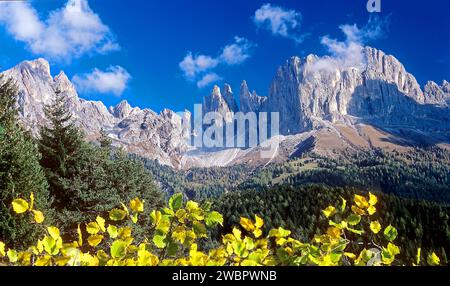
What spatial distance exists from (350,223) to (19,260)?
329 centimetres

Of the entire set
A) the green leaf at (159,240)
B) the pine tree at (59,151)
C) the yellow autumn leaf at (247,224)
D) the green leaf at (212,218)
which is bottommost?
the green leaf at (159,240)

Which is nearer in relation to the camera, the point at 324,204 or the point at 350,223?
the point at 350,223

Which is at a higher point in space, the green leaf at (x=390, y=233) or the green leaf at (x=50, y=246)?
the green leaf at (x=390, y=233)

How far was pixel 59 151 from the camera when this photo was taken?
44.3m

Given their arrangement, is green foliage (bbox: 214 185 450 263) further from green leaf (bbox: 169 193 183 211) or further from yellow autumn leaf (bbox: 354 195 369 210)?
green leaf (bbox: 169 193 183 211)

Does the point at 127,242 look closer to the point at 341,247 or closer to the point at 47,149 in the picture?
the point at 341,247

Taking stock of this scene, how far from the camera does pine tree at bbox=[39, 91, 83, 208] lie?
1710 inches

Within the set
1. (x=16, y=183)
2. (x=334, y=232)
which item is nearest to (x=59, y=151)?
(x=16, y=183)

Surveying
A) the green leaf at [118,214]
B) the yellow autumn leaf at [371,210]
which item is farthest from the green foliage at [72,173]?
the yellow autumn leaf at [371,210]

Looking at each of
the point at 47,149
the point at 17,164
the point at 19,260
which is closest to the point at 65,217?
the point at 47,149

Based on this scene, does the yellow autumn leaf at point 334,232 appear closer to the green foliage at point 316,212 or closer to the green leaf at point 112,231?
the green leaf at point 112,231

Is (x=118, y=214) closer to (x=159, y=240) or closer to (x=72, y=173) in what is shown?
(x=159, y=240)

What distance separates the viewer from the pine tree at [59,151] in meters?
43.4

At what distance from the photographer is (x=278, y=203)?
182000 millimetres
